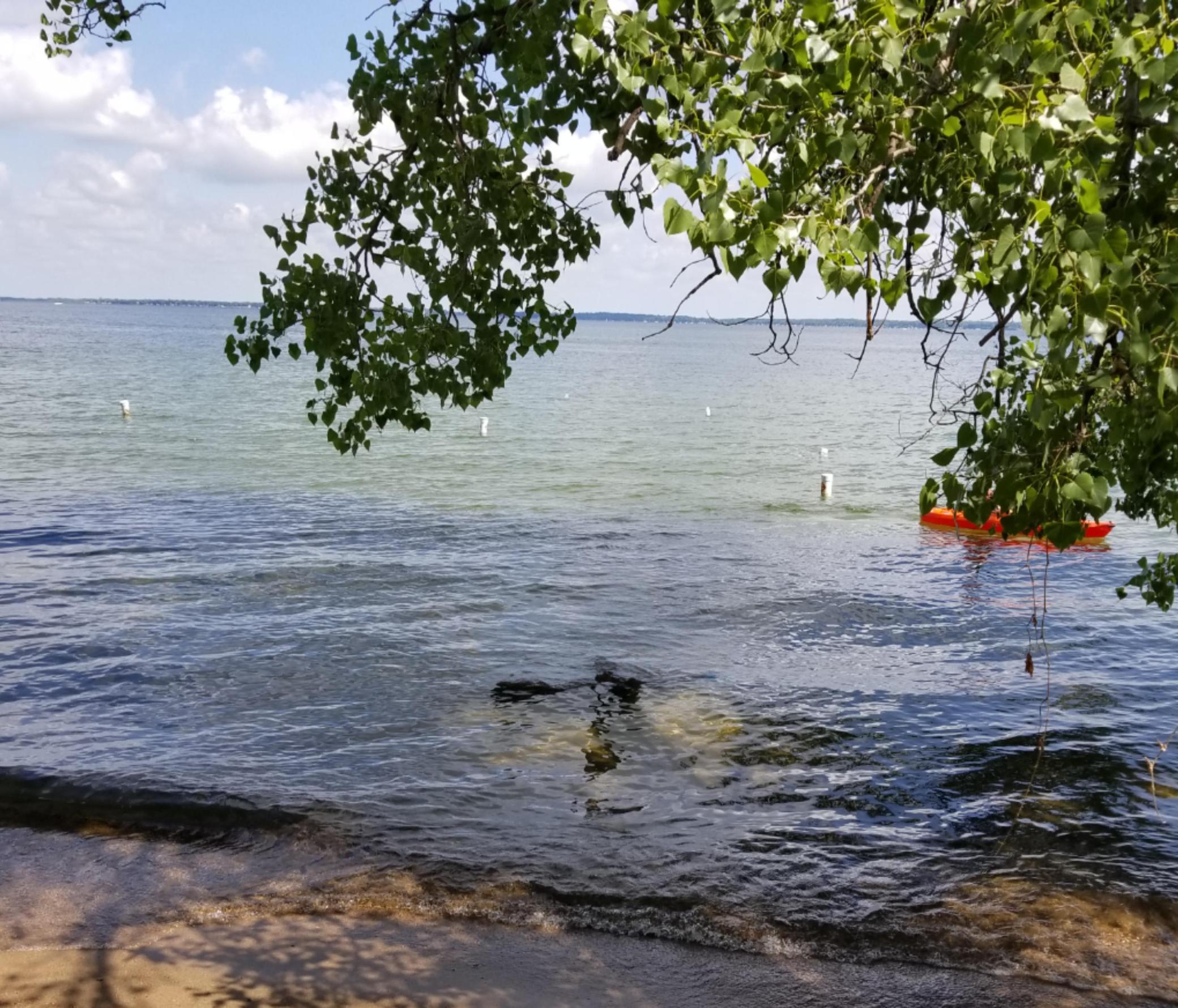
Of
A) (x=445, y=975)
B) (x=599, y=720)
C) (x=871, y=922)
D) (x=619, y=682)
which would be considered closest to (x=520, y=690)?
(x=619, y=682)

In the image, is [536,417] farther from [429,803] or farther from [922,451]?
[429,803]

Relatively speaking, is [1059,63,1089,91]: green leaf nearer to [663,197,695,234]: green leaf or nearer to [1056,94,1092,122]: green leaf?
[1056,94,1092,122]: green leaf

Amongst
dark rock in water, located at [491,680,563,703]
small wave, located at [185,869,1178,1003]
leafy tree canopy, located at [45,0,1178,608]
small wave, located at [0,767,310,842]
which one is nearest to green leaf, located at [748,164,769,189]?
leafy tree canopy, located at [45,0,1178,608]

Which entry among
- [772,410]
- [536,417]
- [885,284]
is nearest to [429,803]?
[885,284]

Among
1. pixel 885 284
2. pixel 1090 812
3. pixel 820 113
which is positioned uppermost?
pixel 820 113

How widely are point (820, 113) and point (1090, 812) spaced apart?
11.2 meters

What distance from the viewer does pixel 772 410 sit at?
3004 inches

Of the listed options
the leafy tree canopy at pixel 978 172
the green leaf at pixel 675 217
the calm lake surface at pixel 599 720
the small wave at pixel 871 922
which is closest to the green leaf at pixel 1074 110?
the leafy tree canopy at pixel 978 172

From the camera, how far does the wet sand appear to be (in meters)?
8.12

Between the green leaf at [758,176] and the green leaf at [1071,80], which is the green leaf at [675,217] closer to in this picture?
the green leaf at [758,176]

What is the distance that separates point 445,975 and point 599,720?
21.5 feet

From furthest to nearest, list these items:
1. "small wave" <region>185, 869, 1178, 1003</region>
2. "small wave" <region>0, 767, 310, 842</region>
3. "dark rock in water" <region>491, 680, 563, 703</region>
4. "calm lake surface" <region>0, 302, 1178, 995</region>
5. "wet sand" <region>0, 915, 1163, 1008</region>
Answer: "dark rock in water" <region>491, 680, 563, 703</region>, "small wave" <region>0, 767, 310, 842</region>, "calm lake surface" <region>0, 302, 1178, 995</region>, "small wave" <region>185, 869, 1178, 1003</region>, "wet sand" <region>0, 915, 1163, 1008</region>

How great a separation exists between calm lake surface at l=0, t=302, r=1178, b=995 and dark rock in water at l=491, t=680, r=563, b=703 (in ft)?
0.28

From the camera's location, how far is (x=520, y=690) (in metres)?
16.2
